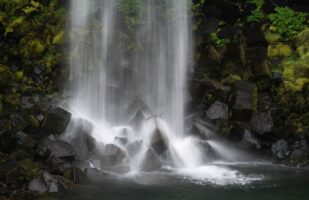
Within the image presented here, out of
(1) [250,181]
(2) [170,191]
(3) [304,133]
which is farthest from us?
(3) [304,133]

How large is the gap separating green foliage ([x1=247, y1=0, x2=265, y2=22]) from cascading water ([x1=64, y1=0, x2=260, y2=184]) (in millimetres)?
4011

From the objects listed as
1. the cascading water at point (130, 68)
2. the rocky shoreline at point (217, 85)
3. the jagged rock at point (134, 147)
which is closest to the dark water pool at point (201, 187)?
the rocky shoreline at point (217, 85)

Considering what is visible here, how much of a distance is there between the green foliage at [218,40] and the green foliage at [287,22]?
3.32 metres

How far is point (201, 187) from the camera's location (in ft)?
61.2

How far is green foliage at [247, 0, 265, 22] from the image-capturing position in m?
30.1

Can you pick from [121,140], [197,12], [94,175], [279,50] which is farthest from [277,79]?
[94,175]

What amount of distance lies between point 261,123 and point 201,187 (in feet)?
24.8

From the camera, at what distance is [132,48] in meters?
29.2

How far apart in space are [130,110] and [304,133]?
9.38 m

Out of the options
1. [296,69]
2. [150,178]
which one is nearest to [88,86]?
[150,178]

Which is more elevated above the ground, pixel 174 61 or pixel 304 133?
pixel 174 61

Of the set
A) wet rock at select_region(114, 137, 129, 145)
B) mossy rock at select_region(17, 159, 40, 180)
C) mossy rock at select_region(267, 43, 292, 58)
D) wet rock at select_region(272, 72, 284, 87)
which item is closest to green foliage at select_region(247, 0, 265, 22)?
mossy rock at select_region(267, 43, 292, 58)

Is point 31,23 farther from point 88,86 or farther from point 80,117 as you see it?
point 80,117

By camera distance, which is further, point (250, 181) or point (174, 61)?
point (174, 61)
